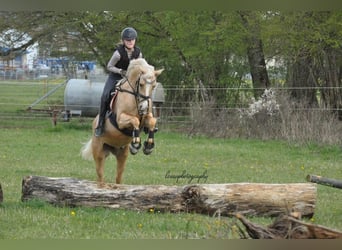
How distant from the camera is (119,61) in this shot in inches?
338

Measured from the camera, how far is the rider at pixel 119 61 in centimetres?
817

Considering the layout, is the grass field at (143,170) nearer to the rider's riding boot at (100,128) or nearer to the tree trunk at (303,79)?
the rider's riding boot at (100,128)

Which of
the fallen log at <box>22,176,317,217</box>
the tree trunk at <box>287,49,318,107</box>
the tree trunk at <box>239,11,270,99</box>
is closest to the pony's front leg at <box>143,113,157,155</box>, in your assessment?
the fallen log at <box>22,176,317,217</box>

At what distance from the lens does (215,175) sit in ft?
37.4

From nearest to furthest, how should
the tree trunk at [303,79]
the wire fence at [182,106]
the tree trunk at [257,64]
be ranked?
the tree trunk at [303,79], the wire fence at [182,106], the tree trunk at [257,64]

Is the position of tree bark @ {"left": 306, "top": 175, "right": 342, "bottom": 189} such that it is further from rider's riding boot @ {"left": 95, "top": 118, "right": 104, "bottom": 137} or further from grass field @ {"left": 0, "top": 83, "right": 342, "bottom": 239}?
rider's riding boot @ {"left": 95, "top": 118, "right": 104, "bottom": 137}

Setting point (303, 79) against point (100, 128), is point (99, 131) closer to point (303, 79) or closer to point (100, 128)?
point (100, 128)

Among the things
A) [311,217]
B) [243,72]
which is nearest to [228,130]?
[243,72]

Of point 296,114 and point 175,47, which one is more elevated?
point 175,47

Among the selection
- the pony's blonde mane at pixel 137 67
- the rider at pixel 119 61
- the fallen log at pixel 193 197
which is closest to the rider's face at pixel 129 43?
the rider at pixel 119 61

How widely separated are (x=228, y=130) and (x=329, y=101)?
120 inches

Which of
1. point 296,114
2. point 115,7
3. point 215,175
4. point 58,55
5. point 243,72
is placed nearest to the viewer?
point 115,7

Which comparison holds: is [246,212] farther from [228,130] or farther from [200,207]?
[228,130]

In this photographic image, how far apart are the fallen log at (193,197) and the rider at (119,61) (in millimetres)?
2016
